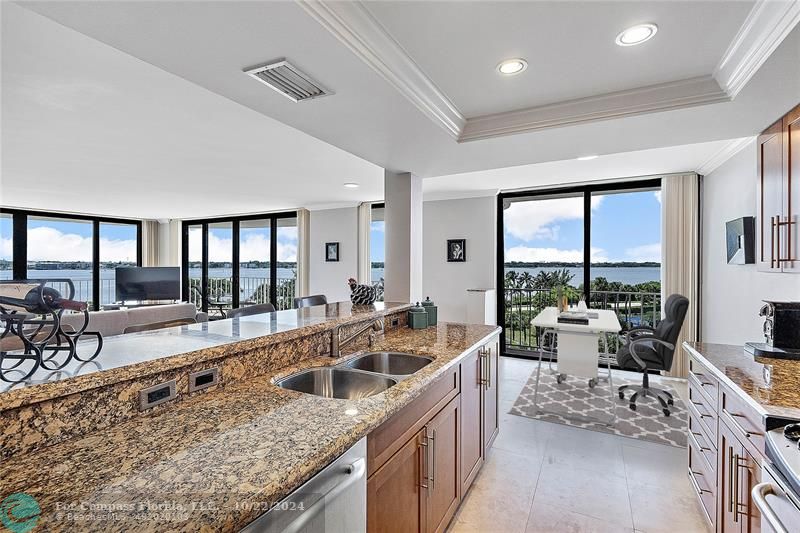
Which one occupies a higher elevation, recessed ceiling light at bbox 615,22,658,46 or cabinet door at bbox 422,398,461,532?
recessed ceiling light at bbox 615,22,658,46

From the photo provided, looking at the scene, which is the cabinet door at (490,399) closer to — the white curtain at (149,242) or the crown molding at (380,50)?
the crown molding at (380,50)

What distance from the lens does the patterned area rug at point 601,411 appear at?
315cm

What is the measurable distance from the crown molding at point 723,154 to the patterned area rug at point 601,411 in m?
2.44

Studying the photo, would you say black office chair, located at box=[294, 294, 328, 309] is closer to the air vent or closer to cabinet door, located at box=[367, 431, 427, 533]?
the air vent

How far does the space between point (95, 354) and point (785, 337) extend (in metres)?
3.23

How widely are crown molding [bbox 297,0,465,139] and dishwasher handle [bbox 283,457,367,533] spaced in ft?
4.85

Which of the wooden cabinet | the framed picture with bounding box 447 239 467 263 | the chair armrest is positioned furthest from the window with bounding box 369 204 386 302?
the wooden cabinet

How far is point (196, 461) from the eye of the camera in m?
0.92

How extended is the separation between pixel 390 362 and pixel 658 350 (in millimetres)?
2809

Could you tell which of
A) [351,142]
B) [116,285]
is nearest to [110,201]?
[116,285]

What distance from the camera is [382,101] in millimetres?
1932

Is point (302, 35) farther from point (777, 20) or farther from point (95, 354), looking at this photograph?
point (777, 20)

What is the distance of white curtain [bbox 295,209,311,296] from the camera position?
283 inches

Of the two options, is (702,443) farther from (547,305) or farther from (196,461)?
(547,305)
